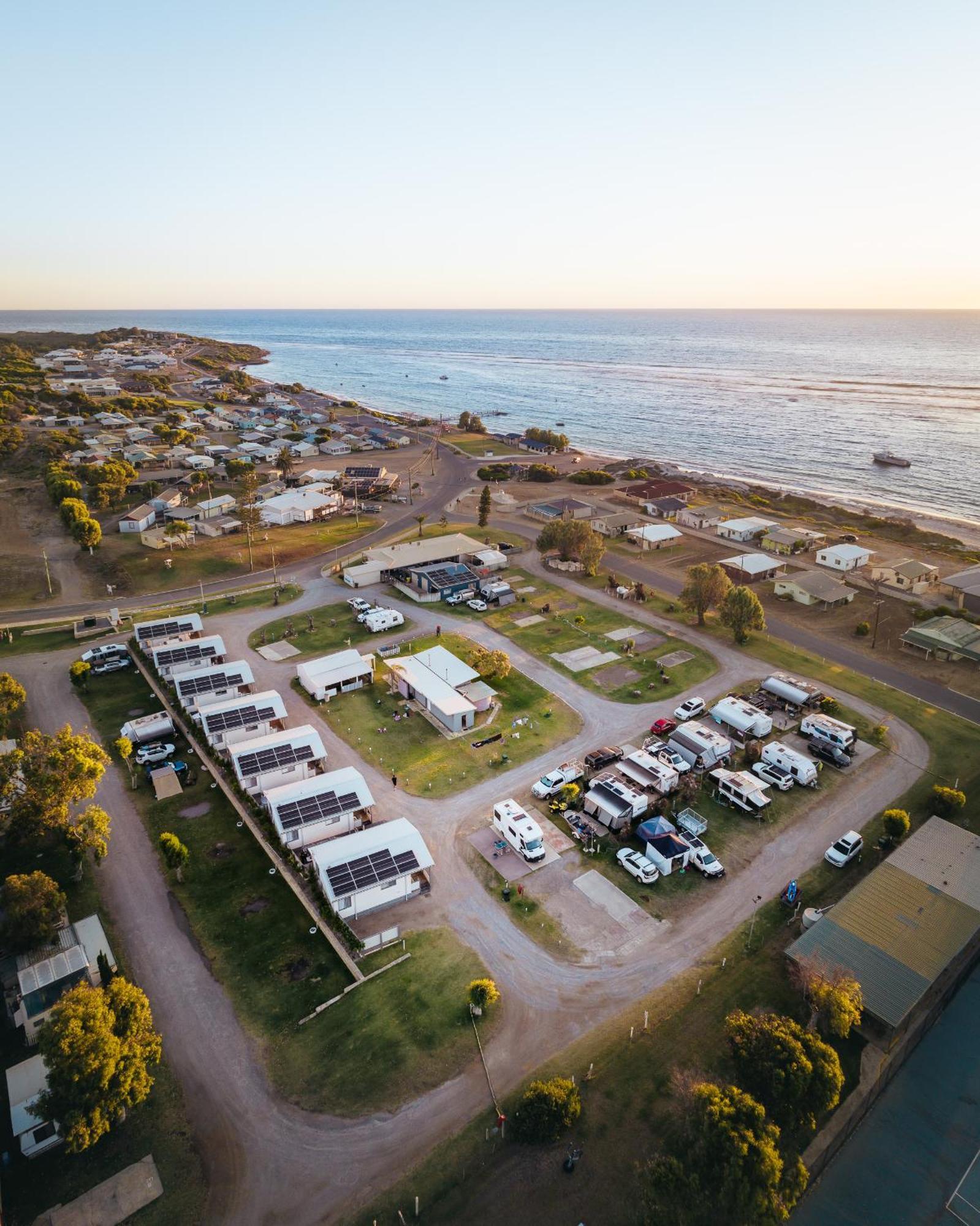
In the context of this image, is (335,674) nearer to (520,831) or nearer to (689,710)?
(520,831)

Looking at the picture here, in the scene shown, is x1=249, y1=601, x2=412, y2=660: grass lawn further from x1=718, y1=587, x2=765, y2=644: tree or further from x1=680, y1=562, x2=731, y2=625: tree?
x1=718, y1=587, x2=765, y2=644: tree

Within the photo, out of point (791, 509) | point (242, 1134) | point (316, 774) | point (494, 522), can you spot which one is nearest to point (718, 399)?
point (791, 509)

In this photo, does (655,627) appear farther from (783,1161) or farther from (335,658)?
(783,1161)

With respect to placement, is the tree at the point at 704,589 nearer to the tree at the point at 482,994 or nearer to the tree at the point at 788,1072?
the tree at the point at 788,1072

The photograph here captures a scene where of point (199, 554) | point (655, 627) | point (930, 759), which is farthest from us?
point (199, 554)

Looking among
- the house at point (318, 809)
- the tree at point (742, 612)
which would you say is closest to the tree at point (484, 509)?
the tree at point (742, 612)
